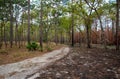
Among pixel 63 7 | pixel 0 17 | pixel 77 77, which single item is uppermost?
pixel 63 7

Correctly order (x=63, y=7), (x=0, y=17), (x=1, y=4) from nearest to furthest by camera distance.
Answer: (x=1, y=4), (x=0, y=17), (x=63, y=7)

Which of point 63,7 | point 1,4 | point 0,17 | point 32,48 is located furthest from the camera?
point 63,7

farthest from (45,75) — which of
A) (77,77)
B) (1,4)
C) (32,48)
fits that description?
(1,4)

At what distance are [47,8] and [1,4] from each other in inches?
363

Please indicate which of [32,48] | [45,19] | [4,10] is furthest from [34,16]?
[32,48]

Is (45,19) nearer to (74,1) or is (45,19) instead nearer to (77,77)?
(74,1)

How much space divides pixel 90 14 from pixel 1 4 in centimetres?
1278

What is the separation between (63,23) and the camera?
37.9 meters

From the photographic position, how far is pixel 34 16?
35.5 metres

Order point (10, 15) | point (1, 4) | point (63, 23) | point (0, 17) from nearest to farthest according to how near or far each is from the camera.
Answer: point (1, 4) → point (0, 17) → point (10, 15) → point (63, 23)

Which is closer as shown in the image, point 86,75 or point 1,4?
point 86,75

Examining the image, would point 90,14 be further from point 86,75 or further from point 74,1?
point 86,75

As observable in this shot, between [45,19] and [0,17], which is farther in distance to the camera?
[45,19]

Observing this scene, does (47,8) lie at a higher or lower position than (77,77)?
higher
